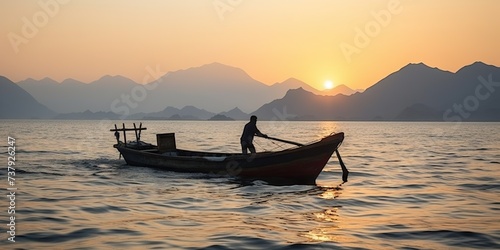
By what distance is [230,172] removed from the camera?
76.4 feet

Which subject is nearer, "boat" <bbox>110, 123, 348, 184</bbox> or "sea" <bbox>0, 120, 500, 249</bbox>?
"sea" <bbox>0, 120, 500, 249</bbox>

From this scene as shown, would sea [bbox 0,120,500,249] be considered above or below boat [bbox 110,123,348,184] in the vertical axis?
below

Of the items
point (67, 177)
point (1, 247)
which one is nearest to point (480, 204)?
point (1, 247)

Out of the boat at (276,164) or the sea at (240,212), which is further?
the boat at (276,164)

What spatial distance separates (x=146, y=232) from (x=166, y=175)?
41.8 ft

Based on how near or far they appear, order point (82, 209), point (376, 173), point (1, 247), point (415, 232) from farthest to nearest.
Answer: point (376, 173) → point (82, 209) → point (415, 232) → point (1, 247)

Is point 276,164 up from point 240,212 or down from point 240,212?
up

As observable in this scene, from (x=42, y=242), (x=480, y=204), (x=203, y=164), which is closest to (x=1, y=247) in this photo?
(x=42, y=242)

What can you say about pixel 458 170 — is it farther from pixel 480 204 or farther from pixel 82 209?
pixel 82 209

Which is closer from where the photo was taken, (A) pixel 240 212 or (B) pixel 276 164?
(A) pixel 240 212

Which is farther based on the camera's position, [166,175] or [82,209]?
[166,175]

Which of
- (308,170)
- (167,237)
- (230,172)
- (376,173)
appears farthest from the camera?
(376,173)

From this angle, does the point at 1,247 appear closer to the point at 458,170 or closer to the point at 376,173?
the point at 376,173

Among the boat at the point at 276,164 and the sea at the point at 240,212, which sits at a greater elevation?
the boat at the point at 276,164
